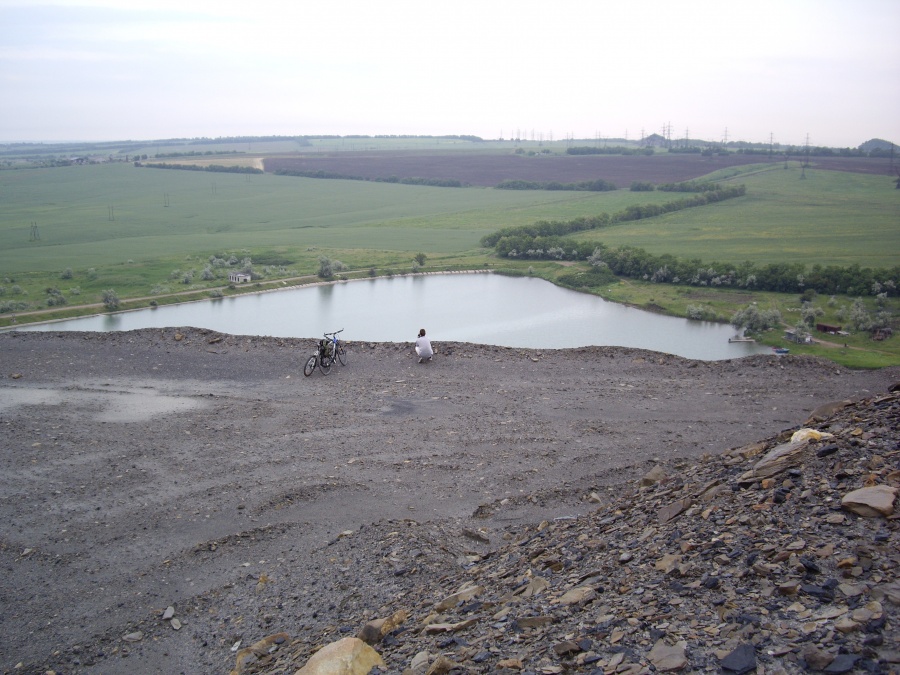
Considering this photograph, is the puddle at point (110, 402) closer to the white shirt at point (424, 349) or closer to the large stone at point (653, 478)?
the white shirt at point (424, 349)

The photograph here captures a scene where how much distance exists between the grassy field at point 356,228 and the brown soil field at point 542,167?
6289mm

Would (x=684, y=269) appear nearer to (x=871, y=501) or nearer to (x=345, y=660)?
(x=871, y=501)

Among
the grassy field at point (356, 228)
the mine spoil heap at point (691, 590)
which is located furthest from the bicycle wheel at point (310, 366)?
the grassy field at point (356, 228)

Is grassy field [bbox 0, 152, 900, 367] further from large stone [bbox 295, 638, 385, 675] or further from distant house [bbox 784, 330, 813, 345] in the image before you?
large stone [bbox 295, 638, 385, 675]

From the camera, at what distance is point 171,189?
7938 centimetres

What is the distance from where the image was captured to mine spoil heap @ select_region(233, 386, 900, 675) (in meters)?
3.66

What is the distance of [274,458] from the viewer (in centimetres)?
859

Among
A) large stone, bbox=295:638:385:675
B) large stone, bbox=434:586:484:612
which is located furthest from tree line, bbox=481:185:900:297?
large stone, bbox=295:638:385:675

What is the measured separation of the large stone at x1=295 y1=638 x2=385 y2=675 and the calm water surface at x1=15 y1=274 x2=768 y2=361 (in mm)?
17643

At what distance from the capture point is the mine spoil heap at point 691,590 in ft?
12.0

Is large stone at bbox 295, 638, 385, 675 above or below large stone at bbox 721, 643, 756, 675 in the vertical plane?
below

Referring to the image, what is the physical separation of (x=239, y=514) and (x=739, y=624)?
5.02 metres

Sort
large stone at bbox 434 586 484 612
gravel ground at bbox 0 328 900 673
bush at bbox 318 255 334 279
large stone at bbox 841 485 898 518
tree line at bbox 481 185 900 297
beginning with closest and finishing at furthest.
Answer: large stone at bbox 841 485 898 518 < large stone at bbox 434 586 484 612 < gravel ground at bbox 0 328 900 673 < tree line at bbox 481 185 900 297 < bush at bbox 318 255 334 279

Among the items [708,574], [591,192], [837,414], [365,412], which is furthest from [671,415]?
[591,192]
